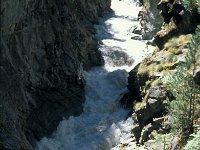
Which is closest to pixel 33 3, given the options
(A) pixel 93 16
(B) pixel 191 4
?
(B) pixel 191 4

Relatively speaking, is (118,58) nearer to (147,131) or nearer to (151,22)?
(151,22)

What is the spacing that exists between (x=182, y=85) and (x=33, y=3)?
37.9 feet

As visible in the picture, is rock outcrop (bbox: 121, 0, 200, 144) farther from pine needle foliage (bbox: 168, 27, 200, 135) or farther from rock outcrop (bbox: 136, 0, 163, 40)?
rock outcrop (bbox: 136, 0, 163, 40)

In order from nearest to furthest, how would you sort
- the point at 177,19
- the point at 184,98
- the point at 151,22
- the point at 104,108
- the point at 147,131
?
the point at 184,98, the point at 147,131, the point at 177,19, the point at 104,108, the point at 151,22

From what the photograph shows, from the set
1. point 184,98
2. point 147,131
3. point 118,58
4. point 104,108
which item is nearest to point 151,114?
point 147,131

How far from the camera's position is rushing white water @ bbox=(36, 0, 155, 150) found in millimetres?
27516

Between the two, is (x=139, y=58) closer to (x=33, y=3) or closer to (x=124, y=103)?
(x=124, y=103)

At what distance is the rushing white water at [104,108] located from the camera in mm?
27516

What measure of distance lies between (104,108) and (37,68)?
4910mm

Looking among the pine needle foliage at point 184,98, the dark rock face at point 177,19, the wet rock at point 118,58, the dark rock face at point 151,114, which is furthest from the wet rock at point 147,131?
the wet rock at point 118,58

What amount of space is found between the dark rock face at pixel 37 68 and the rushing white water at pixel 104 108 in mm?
674

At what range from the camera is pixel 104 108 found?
30.8 metres

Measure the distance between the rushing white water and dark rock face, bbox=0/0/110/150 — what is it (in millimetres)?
674

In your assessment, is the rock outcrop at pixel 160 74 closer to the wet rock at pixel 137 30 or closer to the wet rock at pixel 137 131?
the wet rock at pixel 137 131
